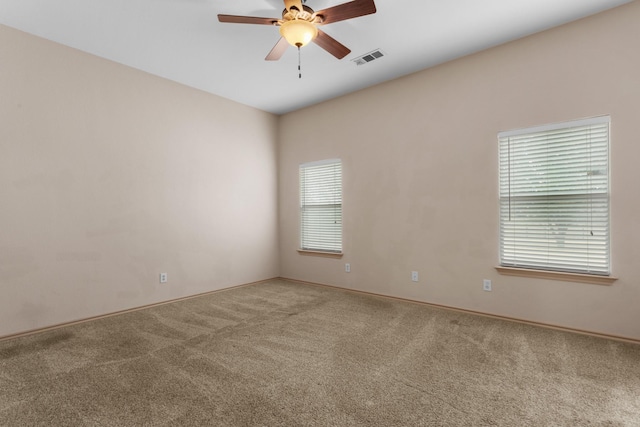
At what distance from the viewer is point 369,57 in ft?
12.1

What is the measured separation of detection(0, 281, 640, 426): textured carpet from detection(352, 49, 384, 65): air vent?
9.86 feet

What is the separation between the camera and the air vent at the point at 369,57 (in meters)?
3.57

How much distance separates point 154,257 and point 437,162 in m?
3.82

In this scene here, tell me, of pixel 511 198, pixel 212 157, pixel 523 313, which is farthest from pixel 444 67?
pixel 212 157

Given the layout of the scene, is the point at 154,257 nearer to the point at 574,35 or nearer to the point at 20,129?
the point at 20,129

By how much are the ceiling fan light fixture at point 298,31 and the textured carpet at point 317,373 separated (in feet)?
8.43

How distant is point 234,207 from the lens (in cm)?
507

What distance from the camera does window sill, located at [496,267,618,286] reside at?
291cm

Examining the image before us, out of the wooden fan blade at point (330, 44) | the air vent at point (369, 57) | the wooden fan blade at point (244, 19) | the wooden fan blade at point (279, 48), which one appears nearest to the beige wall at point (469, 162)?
the air vent at point (369, 57)

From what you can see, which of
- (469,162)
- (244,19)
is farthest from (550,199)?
(244,19)

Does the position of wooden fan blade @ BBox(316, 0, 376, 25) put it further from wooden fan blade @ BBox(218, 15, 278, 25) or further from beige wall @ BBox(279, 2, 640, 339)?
beige wall @ BBox(279, 2, 640, 339)

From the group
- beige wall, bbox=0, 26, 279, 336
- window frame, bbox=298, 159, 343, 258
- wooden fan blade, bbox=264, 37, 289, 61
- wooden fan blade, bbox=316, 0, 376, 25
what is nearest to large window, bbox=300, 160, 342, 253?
window frame, bbox=298, 159, 343, 258

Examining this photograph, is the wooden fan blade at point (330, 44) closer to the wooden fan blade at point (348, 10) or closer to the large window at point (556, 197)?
the wooden fan blade at point (348, 10)

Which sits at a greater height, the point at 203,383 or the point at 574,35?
the point at 574,35
